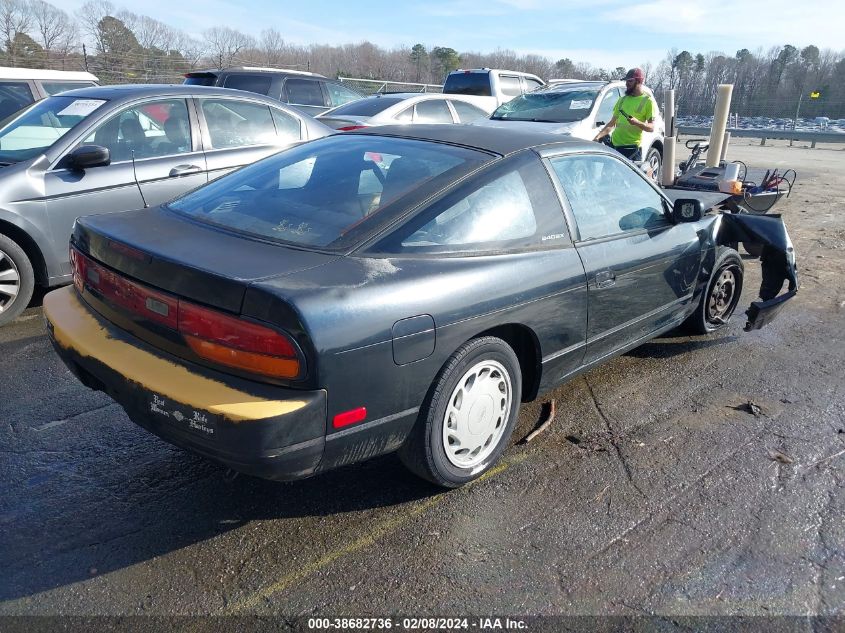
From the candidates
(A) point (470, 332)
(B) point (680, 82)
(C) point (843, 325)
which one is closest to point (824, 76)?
(B) point (680, 82)

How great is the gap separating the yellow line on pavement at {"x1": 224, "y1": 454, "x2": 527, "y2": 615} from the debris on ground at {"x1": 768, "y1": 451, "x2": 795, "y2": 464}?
55.5 inches

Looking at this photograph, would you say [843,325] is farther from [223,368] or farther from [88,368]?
[88,368]

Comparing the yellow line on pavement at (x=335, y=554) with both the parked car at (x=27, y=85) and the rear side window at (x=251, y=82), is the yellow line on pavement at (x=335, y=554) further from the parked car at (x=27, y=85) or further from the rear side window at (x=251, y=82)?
the rear side window at (x=251, y=82)

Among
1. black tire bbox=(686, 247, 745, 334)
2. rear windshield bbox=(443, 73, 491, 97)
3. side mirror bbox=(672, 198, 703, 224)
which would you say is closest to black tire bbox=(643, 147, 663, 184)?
rear windshield bbox=(443, 73, 491, 97)

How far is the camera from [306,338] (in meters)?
2.23

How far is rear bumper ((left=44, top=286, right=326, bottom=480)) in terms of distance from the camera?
7.39 ft

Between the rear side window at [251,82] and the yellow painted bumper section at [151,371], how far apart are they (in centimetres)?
926

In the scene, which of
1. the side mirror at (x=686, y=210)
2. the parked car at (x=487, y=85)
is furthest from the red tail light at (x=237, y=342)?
the parked car at (x=487, y=85)

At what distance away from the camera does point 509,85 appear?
14086 mm

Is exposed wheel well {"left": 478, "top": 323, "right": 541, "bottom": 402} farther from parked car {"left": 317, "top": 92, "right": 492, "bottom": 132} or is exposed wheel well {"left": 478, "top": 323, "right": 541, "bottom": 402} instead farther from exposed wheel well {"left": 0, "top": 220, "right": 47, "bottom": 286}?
parked car {"left": 317, "top": 92, "right": 492, "bottom": 132}

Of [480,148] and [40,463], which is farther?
[480,148]

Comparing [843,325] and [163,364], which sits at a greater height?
[163,364]

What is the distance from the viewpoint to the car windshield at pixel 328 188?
2.82m

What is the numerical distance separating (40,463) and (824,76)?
2571 inches
